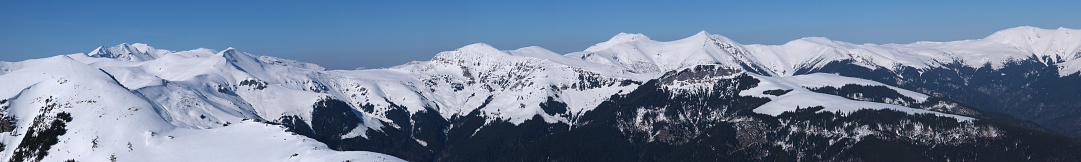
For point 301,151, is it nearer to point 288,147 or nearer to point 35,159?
point 288,147

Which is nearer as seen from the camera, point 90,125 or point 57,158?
point 57,158

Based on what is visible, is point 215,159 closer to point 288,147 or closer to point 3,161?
point 288,147

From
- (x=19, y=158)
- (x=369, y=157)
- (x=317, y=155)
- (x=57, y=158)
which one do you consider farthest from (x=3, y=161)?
Result: (x=369, y=157)

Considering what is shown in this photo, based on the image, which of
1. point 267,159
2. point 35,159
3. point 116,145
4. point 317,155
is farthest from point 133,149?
point 317,155

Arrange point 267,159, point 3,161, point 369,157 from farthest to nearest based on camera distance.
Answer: point 3,161 → point 267,159 → point 369,157

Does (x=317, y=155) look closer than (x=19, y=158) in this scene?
Yes

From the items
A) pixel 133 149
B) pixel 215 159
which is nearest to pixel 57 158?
pixel 133 149

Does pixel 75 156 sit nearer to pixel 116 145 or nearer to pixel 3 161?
pixel 116 145

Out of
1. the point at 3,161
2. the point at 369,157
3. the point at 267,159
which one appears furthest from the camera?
the point at 3,161
